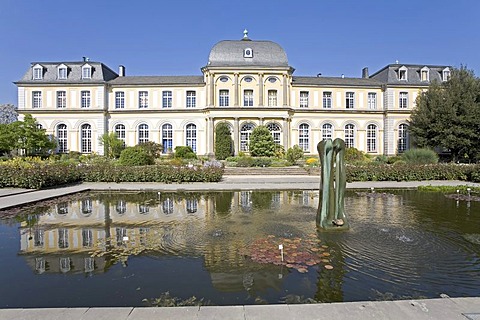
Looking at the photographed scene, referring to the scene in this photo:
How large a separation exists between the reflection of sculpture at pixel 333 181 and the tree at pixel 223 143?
79.5 feet

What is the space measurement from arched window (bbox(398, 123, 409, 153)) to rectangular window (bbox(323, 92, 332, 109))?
8.24 metres

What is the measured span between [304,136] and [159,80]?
57.2 feet

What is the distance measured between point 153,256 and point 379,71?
39.4 m

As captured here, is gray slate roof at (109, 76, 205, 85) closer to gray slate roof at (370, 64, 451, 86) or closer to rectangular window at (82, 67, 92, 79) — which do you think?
rectangular window at (82, 67, 92, 79)

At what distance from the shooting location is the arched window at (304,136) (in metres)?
34.3

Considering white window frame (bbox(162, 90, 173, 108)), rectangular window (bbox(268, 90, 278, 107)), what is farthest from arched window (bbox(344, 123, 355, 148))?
white window frame (bbox(162, 90, 173, 108))

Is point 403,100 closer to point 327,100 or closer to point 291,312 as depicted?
point 327,100

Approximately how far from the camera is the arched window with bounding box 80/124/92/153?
33500mm

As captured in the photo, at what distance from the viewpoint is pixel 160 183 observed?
16.0 m

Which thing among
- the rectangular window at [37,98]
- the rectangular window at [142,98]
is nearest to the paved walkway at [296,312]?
the rectangular window at [142,98]

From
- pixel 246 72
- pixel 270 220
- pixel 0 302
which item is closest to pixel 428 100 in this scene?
pixel 246 72

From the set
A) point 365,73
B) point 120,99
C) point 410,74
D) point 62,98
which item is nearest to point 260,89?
point 120,99

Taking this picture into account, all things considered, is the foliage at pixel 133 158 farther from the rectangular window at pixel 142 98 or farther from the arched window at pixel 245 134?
the rectangular window at pixel 142 98

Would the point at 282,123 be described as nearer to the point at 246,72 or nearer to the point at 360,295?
the point at 246,72
